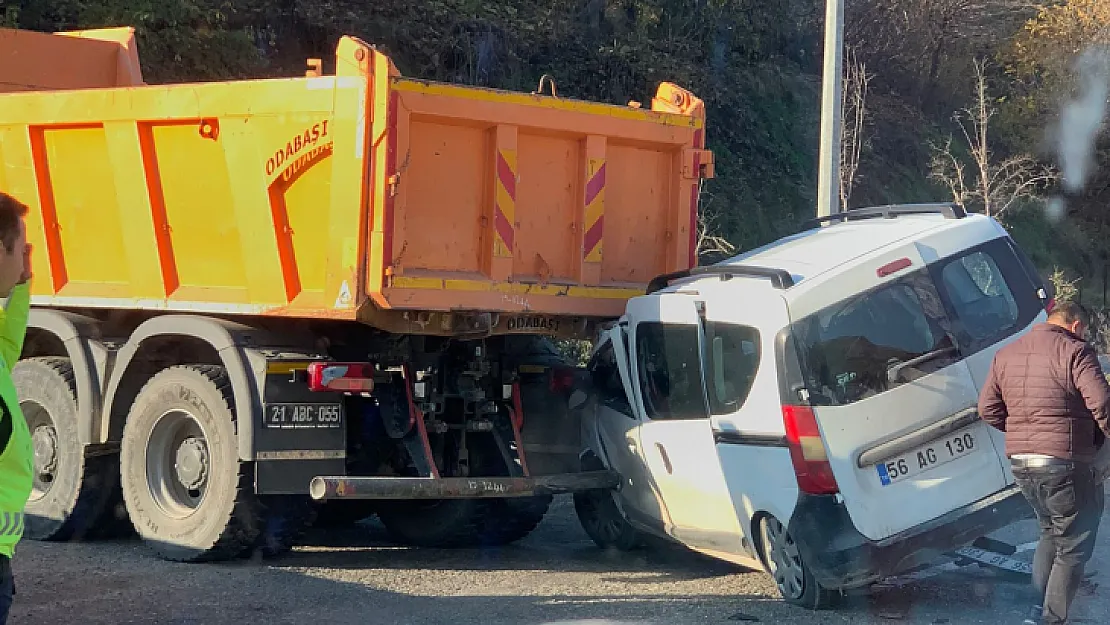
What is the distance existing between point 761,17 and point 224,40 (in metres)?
12.2

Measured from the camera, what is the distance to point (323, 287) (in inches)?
278

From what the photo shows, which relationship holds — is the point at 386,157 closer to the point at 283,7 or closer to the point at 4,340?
the point at 4,340

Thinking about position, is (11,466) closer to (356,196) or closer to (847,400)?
(356,196)

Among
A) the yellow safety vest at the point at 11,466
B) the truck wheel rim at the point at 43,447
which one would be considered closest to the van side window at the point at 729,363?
the yellow safety vest at the point at 11,466

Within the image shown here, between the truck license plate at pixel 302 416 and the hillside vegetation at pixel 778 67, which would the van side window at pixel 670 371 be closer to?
the truck license plate at pixel 302 416

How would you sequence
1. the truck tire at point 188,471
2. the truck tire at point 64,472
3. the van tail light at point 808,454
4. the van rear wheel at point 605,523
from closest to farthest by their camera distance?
the van tail light at point 808,454 → the truck tire at point 188,471 → the van rear wheel at point 605,523 → the truck tire at point 64,472

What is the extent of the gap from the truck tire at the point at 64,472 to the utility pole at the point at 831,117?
243 inches

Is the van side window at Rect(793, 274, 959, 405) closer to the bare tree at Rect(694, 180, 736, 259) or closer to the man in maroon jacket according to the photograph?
the man in maroon jacket

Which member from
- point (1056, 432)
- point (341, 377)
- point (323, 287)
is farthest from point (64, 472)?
point (1056, 432)

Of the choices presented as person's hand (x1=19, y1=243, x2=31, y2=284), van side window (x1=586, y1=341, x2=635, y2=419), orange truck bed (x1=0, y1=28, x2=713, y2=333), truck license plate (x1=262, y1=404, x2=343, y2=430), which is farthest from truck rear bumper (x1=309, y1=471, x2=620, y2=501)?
person's hand (x1=19, y1=243, x2=31, y2=284)

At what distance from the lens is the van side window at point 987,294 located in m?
6.44

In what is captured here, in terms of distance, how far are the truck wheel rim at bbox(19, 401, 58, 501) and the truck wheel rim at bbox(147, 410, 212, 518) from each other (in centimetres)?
107

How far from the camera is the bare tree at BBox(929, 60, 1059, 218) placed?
25.0 meters

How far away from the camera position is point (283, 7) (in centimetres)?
1784
